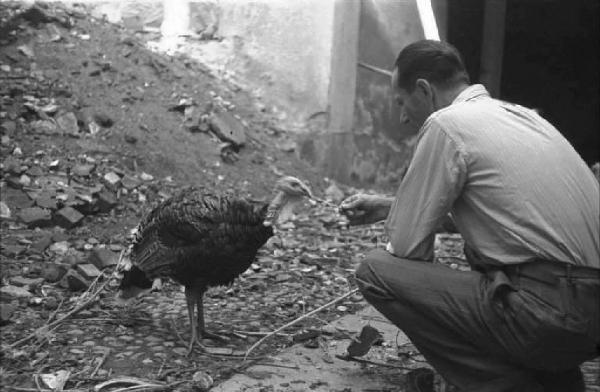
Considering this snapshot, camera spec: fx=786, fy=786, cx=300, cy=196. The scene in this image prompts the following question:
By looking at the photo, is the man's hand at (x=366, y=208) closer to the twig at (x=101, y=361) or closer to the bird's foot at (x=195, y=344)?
the bird's foot at (x=195, y=344)

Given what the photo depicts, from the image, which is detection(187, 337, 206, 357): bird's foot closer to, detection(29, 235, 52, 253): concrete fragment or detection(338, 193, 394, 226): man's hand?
detection(338, 193, 394, 226): man's hand

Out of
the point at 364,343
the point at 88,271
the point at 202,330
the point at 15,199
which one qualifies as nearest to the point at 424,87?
the point at 364,343

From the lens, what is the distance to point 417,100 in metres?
3.46

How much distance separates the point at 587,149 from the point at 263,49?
559 centimetres

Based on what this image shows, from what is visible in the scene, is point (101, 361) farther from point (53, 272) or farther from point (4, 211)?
point (4, 211)

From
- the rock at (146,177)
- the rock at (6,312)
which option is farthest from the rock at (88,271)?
the rock at (146,177)

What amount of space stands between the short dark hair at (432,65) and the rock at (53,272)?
3.00 meters

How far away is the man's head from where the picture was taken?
3.36m

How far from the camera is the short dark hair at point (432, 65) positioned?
11.0ft

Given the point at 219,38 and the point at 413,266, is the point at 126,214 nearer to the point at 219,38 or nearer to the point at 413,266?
the point at 219,38

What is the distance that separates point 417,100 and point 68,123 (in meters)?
4.73

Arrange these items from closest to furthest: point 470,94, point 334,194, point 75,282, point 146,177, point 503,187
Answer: point 503,187 → point 470,94 → point 75,282 → point 146,177 → point 334,194

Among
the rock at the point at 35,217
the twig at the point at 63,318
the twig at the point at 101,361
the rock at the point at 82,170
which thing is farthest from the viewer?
the rock at the point at 82,170

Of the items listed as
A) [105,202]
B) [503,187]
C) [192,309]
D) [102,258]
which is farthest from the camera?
[105,202]
